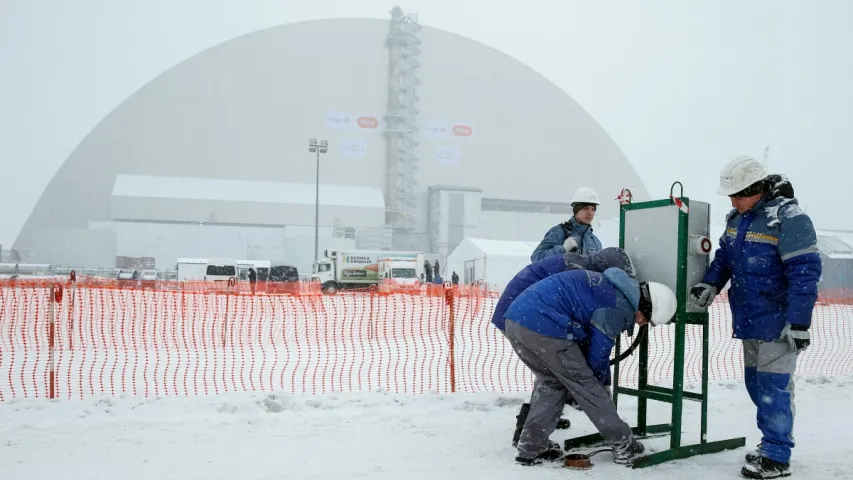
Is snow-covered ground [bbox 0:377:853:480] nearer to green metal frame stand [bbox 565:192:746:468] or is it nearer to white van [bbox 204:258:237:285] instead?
green metal frame stand [bbox 565:192:746:468]

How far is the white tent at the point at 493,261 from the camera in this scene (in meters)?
27.5

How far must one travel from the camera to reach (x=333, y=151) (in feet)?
156

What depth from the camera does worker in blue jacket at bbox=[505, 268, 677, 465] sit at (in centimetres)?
384

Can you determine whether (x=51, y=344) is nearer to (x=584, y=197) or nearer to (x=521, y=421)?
(x=521, y=421)

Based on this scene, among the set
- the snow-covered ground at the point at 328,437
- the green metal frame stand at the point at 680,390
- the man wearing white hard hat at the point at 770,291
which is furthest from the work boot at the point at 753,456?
the green metal frame stand at the point at 680,390

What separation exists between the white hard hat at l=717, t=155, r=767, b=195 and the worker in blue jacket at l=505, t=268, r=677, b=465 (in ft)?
2.44

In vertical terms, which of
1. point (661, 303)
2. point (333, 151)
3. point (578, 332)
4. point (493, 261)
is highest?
point (333, 151)

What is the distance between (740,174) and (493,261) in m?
23.5

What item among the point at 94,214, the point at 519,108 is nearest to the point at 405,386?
the point at 94,214

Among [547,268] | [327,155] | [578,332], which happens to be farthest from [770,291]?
[327,155]

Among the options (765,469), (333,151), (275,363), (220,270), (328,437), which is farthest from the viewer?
(333,151)

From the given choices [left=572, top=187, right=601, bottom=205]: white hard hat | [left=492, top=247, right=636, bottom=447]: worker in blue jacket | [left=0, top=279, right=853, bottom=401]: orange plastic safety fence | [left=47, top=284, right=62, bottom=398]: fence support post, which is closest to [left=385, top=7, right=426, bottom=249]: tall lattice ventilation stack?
[left=0, top=279, right=853, bottom=401]: orange plastic safety fence

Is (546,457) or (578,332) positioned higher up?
(578,332)

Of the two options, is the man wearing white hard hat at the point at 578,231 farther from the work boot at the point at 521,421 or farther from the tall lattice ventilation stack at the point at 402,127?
the tall lattice ventilation stack at the point at 402,127
